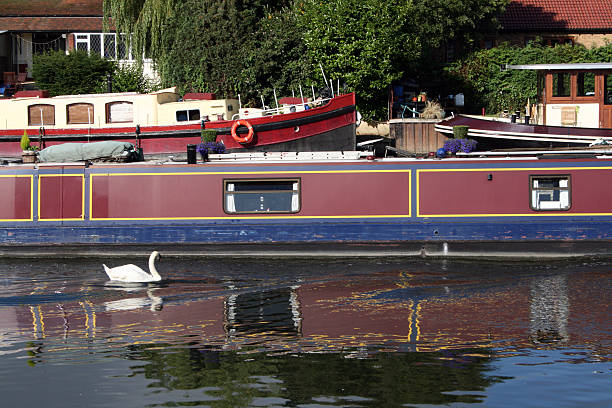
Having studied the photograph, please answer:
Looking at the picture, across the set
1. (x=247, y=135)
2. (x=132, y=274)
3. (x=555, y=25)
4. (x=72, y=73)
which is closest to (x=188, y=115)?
(x=247, y=135)

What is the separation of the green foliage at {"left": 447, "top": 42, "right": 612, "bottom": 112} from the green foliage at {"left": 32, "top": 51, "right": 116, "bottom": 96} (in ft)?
47.1

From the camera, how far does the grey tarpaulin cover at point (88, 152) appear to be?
1803cm

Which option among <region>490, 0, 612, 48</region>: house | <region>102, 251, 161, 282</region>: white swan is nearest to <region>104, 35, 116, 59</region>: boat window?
<region>490, 0, 612, 48</region>: house

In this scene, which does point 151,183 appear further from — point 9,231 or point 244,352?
point 244,352

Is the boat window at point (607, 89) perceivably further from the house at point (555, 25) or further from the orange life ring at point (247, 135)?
the house at point (555, 25)

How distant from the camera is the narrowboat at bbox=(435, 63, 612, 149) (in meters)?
26.2

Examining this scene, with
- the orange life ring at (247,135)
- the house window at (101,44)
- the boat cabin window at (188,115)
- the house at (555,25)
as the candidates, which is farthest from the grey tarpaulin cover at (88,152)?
the house at (555,25)

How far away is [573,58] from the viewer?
38062 millimetres

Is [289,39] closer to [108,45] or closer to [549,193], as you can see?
[108,45]

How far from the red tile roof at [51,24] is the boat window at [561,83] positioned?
78.4 feet

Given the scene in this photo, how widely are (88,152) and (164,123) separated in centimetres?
1064

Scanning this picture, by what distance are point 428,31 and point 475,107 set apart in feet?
13.0

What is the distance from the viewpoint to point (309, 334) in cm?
1254

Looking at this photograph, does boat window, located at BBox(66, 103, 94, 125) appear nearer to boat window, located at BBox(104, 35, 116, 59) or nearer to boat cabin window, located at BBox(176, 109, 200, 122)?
boat cabin window, located at BBox(176, 109, 200, 122)
